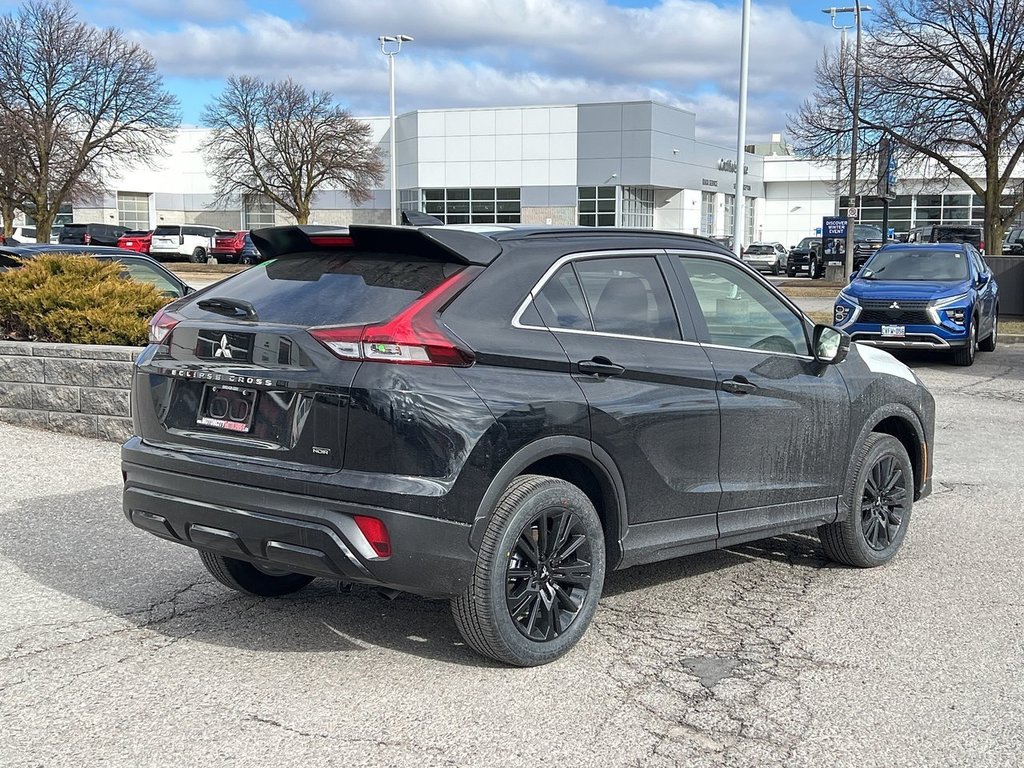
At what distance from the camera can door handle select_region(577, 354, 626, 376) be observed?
15.0 feet

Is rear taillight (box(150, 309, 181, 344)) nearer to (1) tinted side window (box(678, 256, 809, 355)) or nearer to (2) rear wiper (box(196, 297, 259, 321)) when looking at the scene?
(2) rear wiper (box(196, 297, 259, 321))

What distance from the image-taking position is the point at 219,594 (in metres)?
5.52

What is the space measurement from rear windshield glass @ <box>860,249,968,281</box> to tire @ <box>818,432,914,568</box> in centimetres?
1123

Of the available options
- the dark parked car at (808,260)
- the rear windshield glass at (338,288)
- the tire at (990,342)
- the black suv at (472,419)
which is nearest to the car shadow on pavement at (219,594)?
the black suv at (472,419)

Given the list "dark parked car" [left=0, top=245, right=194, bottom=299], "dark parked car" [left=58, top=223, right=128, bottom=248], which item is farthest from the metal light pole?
"dark parked car" [left=58, top=223, right=128, bottom=248]

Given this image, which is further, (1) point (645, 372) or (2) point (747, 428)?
(2) point (747, 428)

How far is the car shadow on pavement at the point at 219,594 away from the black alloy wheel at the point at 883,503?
0.35 metres

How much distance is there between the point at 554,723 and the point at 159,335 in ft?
7.69

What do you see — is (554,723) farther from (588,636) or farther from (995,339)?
(995,339)

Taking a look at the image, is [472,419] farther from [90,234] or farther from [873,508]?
[90,234]

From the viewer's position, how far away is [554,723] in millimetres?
4008

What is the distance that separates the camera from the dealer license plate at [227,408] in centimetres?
435

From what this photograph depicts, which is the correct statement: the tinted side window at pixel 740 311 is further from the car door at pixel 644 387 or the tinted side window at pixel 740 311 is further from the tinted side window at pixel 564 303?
the tinted side window at pixel 564 303

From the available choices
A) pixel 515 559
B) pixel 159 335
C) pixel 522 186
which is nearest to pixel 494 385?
pixel 515 559
